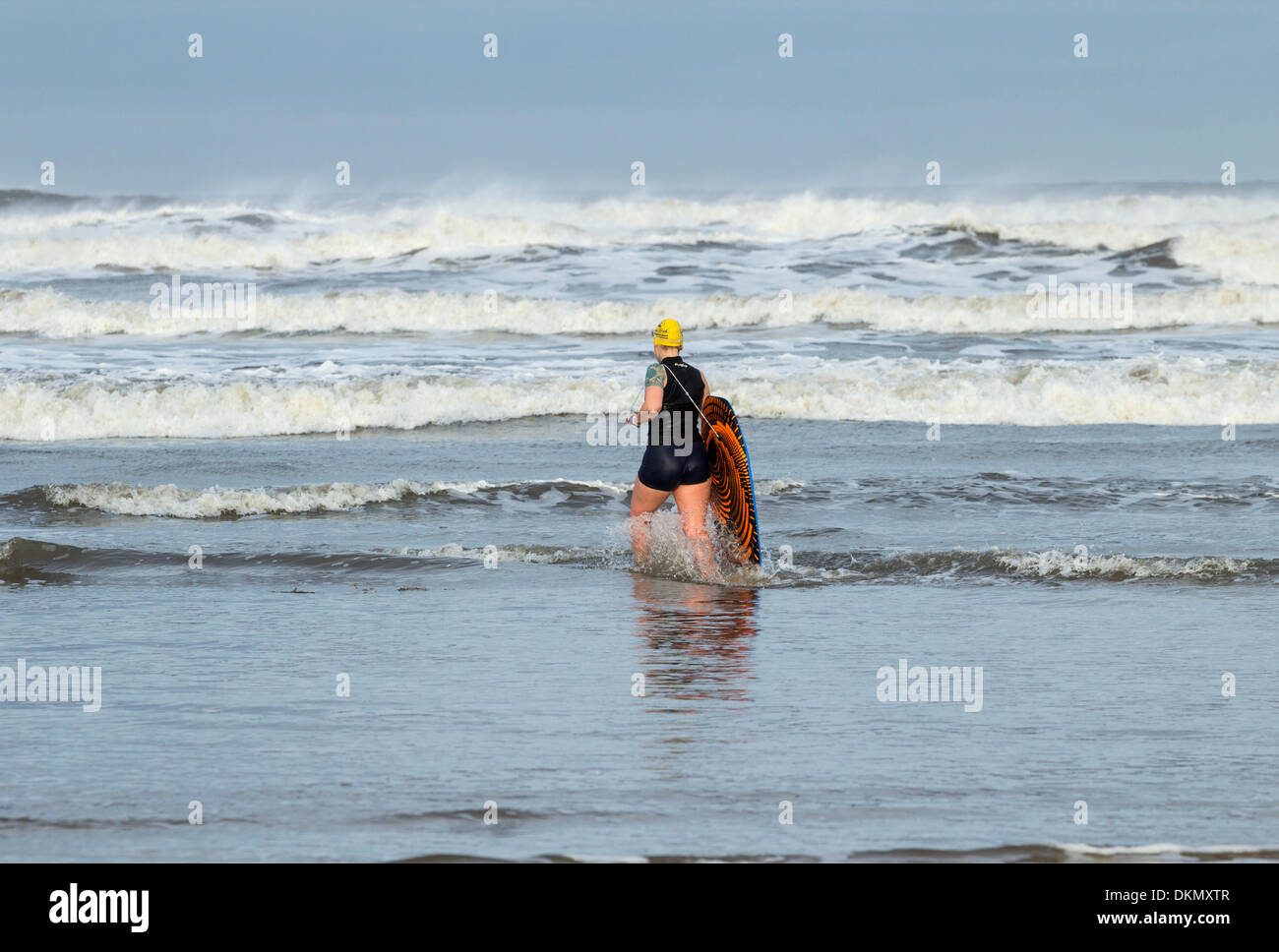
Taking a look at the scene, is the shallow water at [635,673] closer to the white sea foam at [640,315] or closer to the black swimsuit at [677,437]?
the black swimsuit at [677,437]

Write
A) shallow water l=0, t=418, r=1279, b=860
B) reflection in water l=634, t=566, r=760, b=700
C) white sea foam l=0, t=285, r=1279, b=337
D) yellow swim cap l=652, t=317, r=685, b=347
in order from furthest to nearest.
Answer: white sea foam l=0, t=285, r=1279, b=337
yellow swim cap l=652, t=317, r=685, b=347
reflection in water l=634, t=566, r=760, b=700
shallow water l=0, t=418, r=1279, b=860

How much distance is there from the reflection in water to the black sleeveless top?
0.91 meters

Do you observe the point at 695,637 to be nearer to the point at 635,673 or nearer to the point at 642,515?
the point at 635,673

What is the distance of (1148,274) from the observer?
36000 millimetres

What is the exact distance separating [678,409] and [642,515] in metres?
0.76

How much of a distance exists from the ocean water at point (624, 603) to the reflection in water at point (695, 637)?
1.5 inches

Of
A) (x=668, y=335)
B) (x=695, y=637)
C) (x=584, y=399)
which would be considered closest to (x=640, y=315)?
(x=584, y=399)

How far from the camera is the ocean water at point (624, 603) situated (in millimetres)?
4820

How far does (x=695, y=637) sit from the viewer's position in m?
7.87

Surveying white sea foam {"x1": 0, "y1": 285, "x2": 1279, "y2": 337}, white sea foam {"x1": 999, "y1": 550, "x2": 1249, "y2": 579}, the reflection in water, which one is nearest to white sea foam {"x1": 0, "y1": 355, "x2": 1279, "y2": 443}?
white sea foam {"x1": 0, "y1": 285, "x2": 1279, "y2": 337}

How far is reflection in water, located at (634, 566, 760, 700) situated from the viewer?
263 inches

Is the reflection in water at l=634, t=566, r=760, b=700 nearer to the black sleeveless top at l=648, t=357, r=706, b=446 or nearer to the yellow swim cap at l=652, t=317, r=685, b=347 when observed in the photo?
the black sleeveless top at l=648, t=357, r=706, b=446

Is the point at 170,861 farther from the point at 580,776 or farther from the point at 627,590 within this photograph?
the point at 627,590
